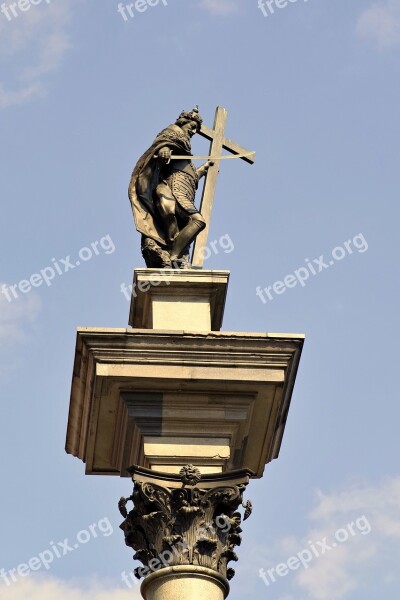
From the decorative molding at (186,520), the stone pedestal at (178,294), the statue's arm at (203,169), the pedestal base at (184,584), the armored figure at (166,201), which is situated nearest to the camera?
the pedestal base at (184,584)

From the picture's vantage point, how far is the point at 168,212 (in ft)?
48.6

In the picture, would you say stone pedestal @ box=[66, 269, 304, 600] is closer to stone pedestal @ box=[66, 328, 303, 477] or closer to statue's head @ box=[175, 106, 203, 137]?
stone pedestal @ box=[66, 328, 303, 477]

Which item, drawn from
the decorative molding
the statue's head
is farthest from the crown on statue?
A: the decorative molding

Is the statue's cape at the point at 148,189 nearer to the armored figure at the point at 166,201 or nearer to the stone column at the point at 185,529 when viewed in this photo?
the armored figure at the point at 166,201

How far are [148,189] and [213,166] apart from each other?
4.05ft

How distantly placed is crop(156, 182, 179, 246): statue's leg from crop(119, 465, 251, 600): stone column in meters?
3.20

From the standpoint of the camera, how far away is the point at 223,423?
13.1 metres

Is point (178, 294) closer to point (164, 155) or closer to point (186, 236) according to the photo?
point (186, 236)

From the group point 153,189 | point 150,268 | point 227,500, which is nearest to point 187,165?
point 153,189

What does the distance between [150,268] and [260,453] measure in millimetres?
2263

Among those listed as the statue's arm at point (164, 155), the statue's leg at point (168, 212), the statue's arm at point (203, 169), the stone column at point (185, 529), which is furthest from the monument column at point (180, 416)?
the statue's arm at point (203, 169)

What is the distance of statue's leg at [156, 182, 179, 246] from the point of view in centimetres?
1481

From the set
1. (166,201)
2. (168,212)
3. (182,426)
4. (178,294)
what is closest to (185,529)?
(182,426)

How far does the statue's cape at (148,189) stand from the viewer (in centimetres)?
1485
